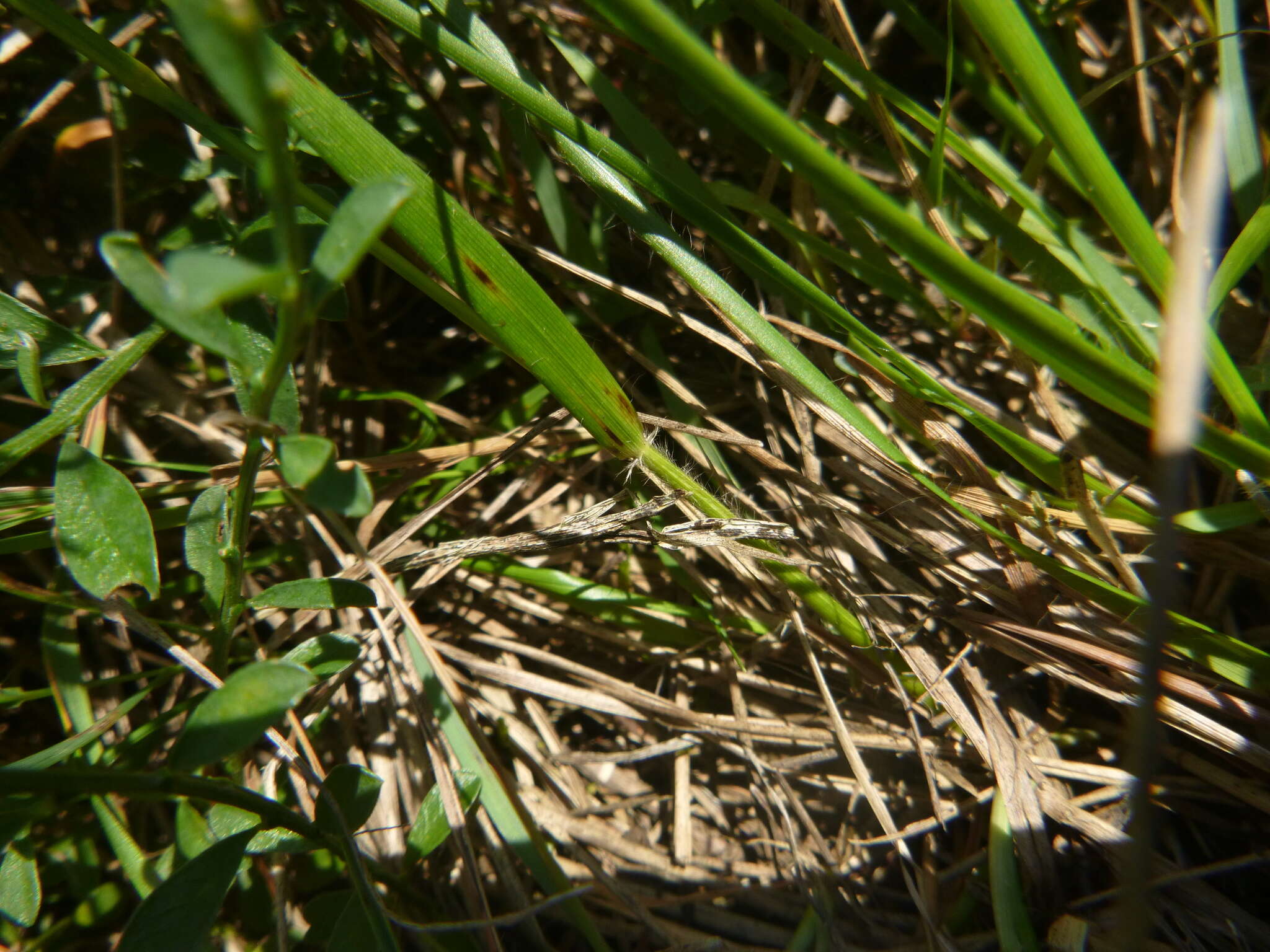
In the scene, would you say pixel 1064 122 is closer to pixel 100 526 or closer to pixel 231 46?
pixel 231 46

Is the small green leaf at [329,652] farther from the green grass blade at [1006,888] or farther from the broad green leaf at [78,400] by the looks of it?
the green grass blade at [1006,888]

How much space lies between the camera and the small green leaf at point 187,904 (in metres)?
0.67

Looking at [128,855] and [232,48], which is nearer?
[232,48]

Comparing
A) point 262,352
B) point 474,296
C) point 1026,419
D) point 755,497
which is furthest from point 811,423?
point 262,352

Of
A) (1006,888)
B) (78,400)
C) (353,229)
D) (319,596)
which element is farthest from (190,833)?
(1006,888)

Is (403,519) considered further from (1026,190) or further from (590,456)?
(1026,190)

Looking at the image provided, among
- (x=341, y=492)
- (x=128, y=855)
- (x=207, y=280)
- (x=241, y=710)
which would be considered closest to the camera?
(x=207, y=280)

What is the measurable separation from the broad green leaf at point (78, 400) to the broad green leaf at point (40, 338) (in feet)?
0.09

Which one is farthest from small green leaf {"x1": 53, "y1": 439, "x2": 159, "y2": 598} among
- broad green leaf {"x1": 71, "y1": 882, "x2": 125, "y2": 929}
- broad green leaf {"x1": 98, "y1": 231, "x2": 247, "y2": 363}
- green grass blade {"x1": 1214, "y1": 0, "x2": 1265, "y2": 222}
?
green grass blade {"x1": 1214, "y1": 0, "x2": 1265, "y2": 222}

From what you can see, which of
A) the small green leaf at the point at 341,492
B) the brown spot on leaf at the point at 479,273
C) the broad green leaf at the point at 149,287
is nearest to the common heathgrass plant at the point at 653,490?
the brown spot on leaf at the point at 479,273

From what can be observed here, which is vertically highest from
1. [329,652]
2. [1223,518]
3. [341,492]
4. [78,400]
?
[1223,518]

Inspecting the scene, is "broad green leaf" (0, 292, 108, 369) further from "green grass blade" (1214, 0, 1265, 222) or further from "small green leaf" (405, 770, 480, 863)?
"green grass blade" (1214, 0, 1265, 222)

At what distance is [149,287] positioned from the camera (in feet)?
1.61

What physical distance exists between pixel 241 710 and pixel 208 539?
309mm
